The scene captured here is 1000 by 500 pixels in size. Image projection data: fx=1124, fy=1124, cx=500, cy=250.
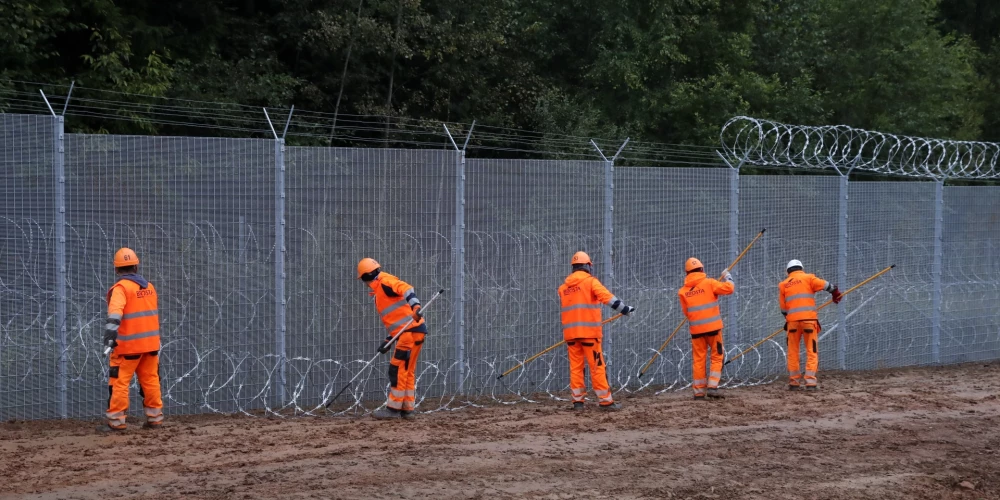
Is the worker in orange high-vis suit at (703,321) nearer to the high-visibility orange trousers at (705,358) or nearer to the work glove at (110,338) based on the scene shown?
the high-visibility orange trousers at (705,358)

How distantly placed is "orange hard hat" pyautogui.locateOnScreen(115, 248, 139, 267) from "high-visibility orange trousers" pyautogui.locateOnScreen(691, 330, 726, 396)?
6.41m

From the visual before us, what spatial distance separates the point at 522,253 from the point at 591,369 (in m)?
1.84

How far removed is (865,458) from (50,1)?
13.0 m

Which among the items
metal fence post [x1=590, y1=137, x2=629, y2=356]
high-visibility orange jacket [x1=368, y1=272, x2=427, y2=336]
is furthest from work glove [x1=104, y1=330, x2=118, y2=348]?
metal fence post [x1=590, y1=137, x2=629, y2=356]

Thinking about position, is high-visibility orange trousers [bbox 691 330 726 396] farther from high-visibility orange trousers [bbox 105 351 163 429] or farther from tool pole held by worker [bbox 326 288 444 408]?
high-visibility orange trousers [bbox 105 351 163 429]

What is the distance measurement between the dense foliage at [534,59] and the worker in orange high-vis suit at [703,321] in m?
8.07

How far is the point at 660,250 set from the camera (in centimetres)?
1440

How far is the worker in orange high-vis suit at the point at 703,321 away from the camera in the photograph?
13.0 m

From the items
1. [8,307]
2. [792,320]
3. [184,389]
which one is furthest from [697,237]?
[8,307]

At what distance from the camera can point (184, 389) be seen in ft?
35.7

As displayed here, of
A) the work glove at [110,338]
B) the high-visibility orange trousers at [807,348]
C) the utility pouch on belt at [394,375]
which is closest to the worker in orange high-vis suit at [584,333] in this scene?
the utility pouch on belt at [394,375]

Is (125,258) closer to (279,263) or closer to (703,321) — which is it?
(279,263)

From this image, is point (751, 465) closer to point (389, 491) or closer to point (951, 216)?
point (389, 491)

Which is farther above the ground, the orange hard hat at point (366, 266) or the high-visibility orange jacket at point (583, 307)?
the orange hard hat at point (366, 266)
